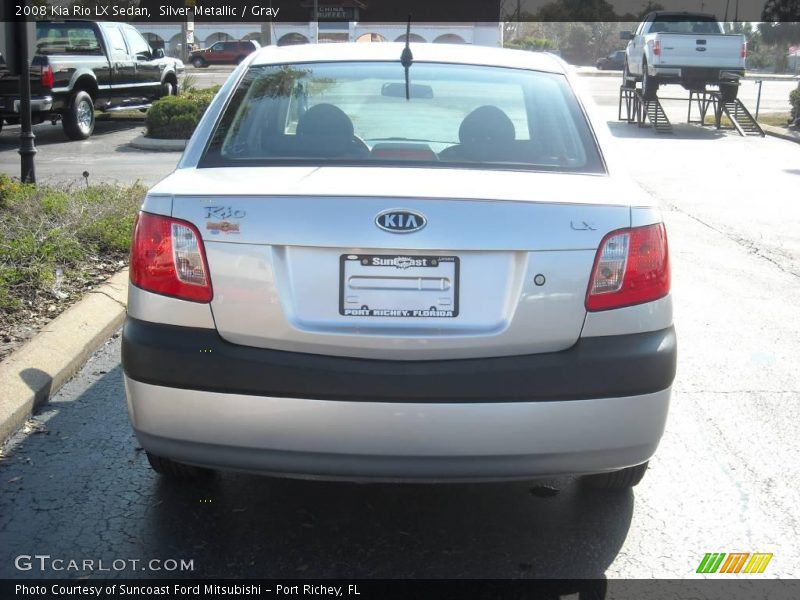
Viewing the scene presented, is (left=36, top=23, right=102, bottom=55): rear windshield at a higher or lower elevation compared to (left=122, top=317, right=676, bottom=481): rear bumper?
higher

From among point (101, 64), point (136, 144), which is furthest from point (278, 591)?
point (101, 64)

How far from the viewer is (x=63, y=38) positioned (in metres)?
18.2

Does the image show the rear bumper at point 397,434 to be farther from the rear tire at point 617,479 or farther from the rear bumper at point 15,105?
the rear bumper at point 15,105

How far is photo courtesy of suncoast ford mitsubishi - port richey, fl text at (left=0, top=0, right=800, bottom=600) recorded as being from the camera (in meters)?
3.08

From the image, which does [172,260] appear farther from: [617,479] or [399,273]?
[617,479]

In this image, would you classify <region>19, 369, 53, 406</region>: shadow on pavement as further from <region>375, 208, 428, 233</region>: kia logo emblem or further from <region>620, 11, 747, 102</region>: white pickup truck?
<region>620, 11, 747, 102</region>: white pickup truck

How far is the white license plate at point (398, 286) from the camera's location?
307 cm

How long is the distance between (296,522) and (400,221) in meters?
1.30

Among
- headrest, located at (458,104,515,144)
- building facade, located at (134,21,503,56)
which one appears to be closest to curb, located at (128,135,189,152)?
headrest, located at (458,104,515,144)

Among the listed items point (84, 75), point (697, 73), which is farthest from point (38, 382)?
point (697, 73)

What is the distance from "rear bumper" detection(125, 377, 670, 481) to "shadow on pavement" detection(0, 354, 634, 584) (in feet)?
1.41

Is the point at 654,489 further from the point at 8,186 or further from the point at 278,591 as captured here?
the point at 8,186

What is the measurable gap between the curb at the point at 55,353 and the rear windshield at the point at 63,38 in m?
12.9

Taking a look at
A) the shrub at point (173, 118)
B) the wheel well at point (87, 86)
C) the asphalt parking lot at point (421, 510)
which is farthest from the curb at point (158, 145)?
the asphalt parking lot at point (421, 510)
